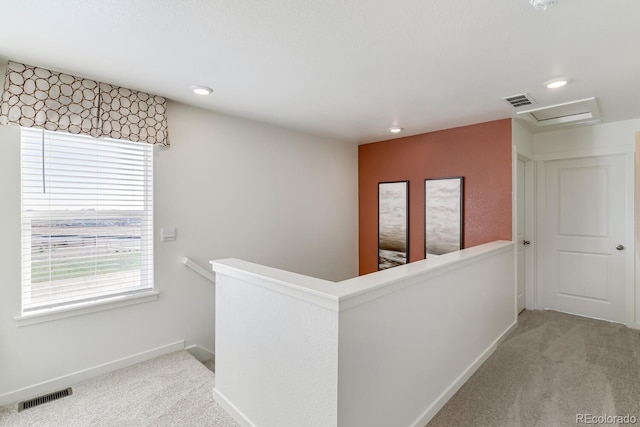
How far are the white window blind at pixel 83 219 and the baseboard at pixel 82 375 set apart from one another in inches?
20.9

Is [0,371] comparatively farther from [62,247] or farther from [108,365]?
[62,247]

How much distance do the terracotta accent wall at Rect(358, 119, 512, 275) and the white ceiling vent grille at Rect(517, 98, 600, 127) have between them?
30 centimetres

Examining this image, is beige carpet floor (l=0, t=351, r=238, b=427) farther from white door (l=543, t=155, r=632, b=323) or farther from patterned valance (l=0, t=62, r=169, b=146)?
white door (l=543, t=155, r=632, b=323)

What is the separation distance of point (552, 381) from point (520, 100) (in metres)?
2.30

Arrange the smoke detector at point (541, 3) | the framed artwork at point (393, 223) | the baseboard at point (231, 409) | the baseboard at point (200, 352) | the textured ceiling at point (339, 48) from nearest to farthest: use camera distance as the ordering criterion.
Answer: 1. the smoke detector at point (541, 3)
2. the textured ceiling at point (339, 48)
3. the baseboard at point (231, 409)
4. the baseboard at point (200, 352)
5. the framed artwork at point (393, 223)

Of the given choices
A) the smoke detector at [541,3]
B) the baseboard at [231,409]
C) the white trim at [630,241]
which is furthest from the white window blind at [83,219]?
the white trim at [630,241]

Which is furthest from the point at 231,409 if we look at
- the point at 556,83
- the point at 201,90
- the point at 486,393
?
the point at 556,83

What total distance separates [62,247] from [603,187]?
5.32 m

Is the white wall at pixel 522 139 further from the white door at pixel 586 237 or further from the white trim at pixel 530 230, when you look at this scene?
the white door at pixel 586 237

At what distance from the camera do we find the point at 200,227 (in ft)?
9.80

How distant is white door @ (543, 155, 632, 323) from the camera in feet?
11.4

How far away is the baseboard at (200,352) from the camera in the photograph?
2.94m

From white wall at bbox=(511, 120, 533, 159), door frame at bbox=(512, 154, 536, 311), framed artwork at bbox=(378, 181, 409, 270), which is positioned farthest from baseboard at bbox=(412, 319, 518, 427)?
white wall at bbox=(511, 120, 533, 159)

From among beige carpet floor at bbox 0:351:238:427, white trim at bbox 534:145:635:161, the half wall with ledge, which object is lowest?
beige carpet floor at bbox 0:351:238:427
